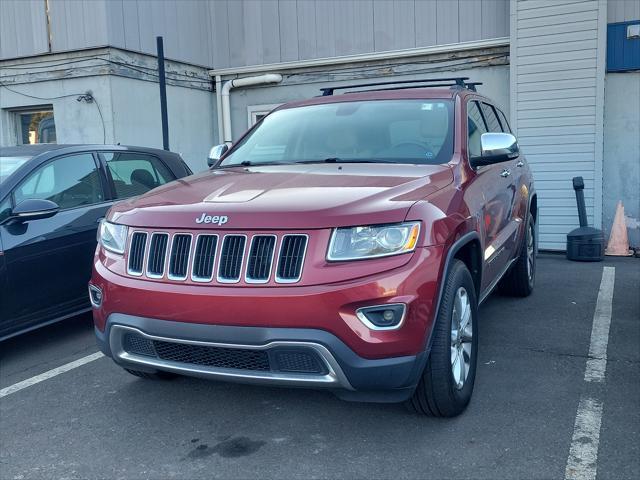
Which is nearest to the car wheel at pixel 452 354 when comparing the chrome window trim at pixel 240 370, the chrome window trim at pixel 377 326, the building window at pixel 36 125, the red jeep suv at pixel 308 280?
the red jeep suv at pixel 308 280

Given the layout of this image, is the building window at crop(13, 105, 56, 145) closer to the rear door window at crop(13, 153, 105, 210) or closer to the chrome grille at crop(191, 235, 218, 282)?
the rear door window at crop(13, 153, 105, 210)

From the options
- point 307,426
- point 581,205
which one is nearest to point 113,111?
point 581,205

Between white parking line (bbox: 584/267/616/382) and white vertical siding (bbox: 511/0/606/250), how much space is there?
248 cm

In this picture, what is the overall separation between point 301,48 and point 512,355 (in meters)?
8.04

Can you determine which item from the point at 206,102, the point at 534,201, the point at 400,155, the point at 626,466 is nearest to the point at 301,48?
the point at 206,102

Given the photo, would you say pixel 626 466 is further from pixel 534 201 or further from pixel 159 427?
pixel 534 201

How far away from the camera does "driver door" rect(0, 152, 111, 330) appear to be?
185 inches

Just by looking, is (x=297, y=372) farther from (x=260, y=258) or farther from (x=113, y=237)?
(x=113, y=237)

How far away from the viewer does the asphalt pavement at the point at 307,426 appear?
3.04 meters

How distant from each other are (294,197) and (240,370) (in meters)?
0.84

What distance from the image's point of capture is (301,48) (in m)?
11.3

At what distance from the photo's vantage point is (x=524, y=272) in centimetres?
609

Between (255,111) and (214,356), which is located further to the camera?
(255,111)

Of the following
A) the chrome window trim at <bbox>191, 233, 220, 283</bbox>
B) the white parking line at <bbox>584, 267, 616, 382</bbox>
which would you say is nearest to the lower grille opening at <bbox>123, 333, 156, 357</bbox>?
the chrome window trim at <bbox>191, 233, 220, 283</bbox>
